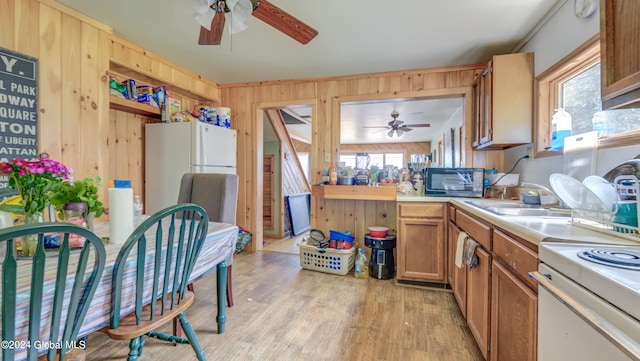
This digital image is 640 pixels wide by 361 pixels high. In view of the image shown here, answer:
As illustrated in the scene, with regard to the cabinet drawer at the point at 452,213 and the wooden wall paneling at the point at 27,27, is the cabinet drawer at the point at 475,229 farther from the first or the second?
the wooden wall paneling at the point at 27,27

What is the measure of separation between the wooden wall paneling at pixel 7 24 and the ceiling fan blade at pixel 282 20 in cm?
171

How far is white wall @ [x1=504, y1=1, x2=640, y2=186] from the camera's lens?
147 cm

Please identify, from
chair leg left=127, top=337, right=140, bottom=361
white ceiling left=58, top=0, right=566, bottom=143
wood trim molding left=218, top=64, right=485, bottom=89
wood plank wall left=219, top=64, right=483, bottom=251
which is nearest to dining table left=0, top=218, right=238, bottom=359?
chair leg left=127, top=337, right=140, bottom=361

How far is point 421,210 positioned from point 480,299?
3.39 feet

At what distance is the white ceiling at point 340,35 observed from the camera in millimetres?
2062

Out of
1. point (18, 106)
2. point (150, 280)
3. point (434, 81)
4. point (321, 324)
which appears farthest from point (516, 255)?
point (18, 106)

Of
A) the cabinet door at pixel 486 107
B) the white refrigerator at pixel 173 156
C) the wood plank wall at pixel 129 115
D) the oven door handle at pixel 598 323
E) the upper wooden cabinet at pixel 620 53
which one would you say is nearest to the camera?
the oven door handle at pixel 598 323

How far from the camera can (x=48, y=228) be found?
68 centimetres

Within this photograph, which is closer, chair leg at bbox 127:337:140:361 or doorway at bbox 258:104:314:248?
chair leg at bbox 127:337:140:361

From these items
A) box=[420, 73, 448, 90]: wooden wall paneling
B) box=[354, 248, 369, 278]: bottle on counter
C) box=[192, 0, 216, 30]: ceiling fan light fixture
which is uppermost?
box=[420, 73, 448, 90]: wooden wall paneling

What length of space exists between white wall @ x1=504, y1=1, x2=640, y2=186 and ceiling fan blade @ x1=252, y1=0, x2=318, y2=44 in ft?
5.57

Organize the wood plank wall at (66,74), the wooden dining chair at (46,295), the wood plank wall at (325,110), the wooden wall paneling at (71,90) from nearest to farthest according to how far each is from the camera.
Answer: the wooden dining chair at (46,295) < the wood plank wall at (66,74) < the wooden wall paneling at (71,90) < the wood plank wall at (325,110)

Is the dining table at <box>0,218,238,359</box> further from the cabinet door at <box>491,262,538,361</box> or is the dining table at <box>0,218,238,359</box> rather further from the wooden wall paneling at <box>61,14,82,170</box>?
the cabinet door at <box>491,262,538,361</box>

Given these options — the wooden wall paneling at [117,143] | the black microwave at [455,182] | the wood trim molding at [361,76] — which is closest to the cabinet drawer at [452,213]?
the black microwave at [455,182]
